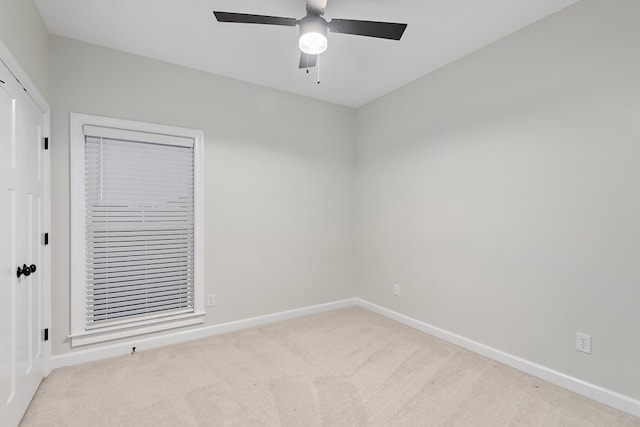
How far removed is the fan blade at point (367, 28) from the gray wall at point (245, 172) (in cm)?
173

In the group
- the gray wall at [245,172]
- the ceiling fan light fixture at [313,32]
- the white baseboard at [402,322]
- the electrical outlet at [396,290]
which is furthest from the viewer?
the electrical outlet at [396,290]

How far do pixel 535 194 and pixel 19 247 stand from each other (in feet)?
11.6

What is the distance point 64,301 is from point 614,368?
4.04 metres

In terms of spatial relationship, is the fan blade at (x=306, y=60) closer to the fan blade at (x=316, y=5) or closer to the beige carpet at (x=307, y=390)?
the fan blade at (x=316, y=5)

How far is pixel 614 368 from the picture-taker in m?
2.00

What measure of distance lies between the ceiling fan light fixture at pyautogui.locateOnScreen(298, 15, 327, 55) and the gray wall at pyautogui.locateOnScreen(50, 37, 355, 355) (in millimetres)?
1540

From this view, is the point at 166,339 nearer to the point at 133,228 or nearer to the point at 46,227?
the point at 133,228

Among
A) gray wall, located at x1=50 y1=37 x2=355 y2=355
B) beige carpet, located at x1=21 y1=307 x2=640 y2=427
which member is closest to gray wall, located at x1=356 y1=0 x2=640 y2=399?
beige carpet, located at x1=21 y1=307 x2=640 y2=427

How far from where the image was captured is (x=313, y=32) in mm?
1929

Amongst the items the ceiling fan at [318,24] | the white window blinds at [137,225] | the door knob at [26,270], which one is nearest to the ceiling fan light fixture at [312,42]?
the ceiling fan at [318,24]

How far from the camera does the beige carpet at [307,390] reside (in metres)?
1.88

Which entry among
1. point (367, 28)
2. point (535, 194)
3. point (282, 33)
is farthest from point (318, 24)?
point (535, 194)

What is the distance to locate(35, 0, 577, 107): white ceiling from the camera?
216cm

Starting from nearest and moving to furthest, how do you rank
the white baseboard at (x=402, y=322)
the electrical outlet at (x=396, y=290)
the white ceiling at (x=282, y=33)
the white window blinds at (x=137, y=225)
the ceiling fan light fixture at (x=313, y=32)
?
1. the ceiling fan light fixture at (x=313, y=32)
2. the white baseboard at (x=402, y=322)
3. the white ceiling at (x=282, y=33)
4. the white window blinds at (x=137, y=225)
5. the electrical outlet at (x=396, y=290)
